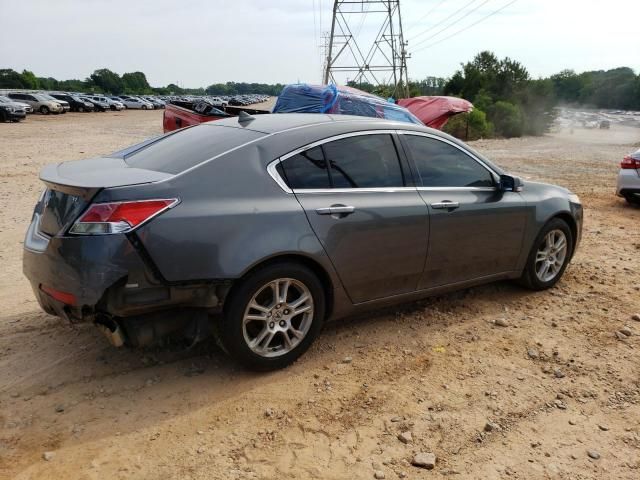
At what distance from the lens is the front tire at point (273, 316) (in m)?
3.29

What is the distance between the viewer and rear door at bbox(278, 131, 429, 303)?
3607 millimetres

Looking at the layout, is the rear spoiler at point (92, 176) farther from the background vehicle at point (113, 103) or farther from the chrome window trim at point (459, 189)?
the background vehicle at point (113, 103)

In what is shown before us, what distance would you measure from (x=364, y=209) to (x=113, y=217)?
5.33 ft

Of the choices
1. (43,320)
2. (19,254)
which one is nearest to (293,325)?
(43,320)

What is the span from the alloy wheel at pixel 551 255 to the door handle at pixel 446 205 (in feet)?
4.21

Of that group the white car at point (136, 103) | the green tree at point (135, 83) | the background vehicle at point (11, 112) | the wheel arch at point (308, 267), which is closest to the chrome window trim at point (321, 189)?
the wheel arch at point (308, 267)

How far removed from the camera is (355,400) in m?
3.32

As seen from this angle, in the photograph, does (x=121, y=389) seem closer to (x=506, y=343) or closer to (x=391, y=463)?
(x=391, y=463)

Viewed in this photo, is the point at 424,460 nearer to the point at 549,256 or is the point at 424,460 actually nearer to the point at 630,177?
the point at 549,256

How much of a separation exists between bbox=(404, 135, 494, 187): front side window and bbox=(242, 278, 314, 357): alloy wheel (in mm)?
1373

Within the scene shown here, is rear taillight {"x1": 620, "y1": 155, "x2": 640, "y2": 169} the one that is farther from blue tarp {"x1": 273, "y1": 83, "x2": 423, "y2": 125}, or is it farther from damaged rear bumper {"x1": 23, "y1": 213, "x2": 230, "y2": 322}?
damaged rear bumper {"x1": 23, "y1": 213, "x2": 230, "y2": 322}

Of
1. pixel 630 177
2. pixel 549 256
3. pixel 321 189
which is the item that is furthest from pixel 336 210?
pixel 630 177

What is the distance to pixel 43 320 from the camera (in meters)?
4.24

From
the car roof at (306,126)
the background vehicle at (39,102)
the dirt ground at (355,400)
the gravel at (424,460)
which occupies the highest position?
the background vehicle at (39,102)
